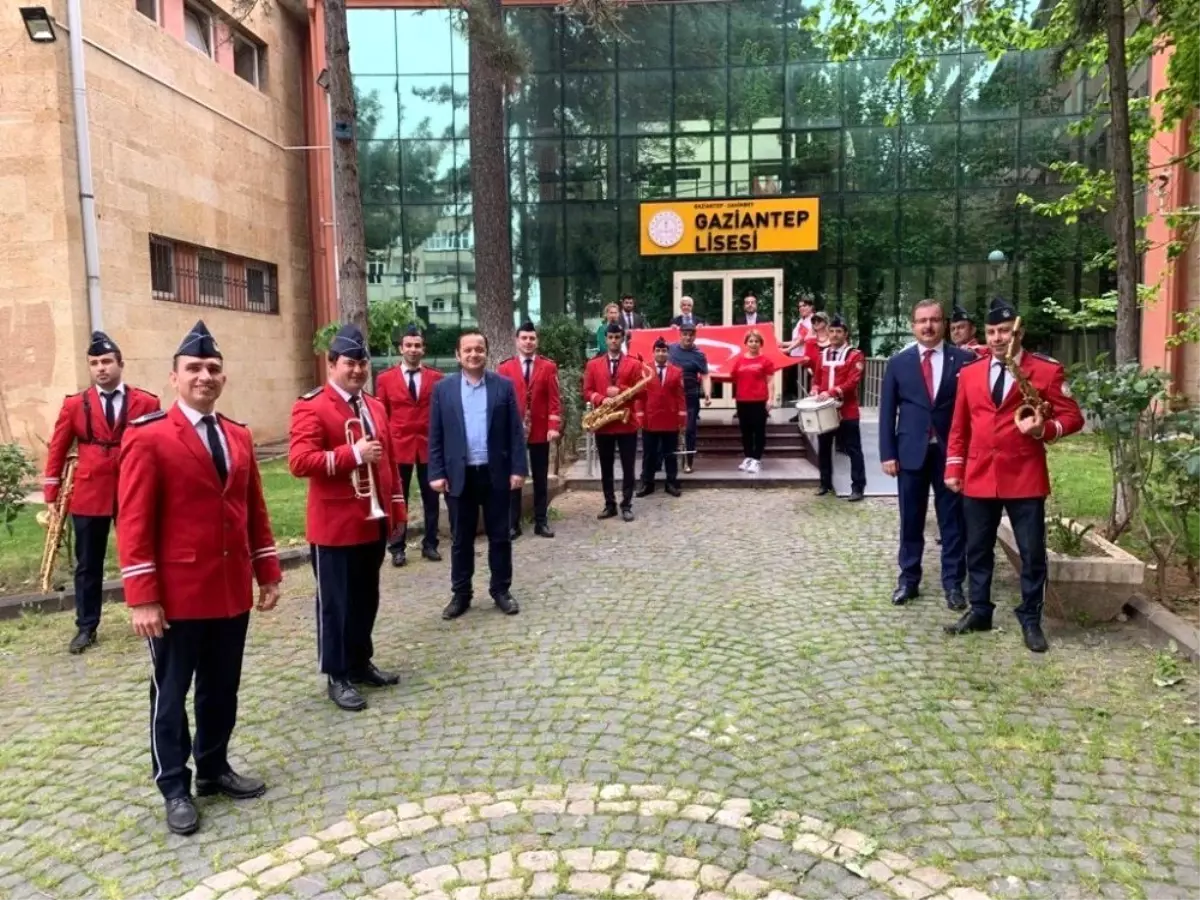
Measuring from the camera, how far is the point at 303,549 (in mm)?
8570

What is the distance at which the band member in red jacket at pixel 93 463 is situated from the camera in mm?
5984

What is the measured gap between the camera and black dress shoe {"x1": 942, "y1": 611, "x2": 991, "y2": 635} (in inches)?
223

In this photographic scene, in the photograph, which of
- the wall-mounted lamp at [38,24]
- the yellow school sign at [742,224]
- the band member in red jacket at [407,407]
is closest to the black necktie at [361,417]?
the band member in red jacket at [407,407]

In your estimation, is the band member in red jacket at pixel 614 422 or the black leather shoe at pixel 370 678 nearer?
the black leather shoe at pixel 370 678

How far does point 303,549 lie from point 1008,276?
60.1 ft

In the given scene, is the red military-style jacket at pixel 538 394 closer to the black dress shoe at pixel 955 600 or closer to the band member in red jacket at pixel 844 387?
the band member in red jacket at pixel 844 387

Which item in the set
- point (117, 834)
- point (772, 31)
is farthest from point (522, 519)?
point (772, 31)

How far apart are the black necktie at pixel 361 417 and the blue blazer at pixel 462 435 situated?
1.36 meters

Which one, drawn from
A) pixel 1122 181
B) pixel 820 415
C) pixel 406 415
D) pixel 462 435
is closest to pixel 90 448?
pixel 462 435

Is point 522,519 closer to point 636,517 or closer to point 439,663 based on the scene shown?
point 636,517

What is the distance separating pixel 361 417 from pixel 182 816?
2.19 meters

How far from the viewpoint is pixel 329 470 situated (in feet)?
15.6

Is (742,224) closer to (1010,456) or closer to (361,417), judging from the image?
(1010,456)

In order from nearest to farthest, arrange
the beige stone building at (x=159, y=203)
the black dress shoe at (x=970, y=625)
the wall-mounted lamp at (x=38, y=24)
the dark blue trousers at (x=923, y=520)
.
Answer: the black dress shoe at (x=970, y=625) < the dark blue trousers at (x=923, y=520) < the wall-mounted lamp at (x=38, y=24) < the beige stone building at (x=159, y=203)
